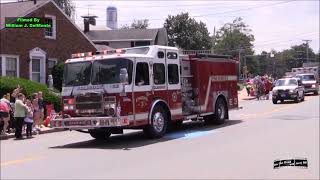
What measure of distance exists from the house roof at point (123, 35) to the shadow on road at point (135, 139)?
147 ft

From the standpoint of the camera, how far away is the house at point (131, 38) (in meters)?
62.9

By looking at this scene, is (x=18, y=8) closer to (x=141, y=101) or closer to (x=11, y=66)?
(x=11, y=66)

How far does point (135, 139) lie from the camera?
15.3 meters

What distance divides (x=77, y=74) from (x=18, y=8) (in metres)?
21.5

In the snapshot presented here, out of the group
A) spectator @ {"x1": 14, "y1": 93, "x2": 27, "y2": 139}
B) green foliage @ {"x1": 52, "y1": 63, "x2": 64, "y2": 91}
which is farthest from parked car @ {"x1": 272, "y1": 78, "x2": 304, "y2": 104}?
spectator @ {"x1": 14, "y1": 93, "x2": 27, "y2": 139}

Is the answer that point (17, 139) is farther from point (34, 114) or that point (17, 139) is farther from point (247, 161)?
point (247, 161)

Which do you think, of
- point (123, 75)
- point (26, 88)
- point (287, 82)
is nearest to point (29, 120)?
point (123, 75)

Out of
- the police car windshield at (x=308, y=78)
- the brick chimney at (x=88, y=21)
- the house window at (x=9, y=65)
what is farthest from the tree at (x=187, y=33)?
the house window at (x=9, y=65)

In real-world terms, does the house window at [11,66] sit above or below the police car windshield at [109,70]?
above

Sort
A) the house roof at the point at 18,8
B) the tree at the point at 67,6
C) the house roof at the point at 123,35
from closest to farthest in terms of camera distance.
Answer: the house roof at the point at 18,8 < the tree at the point at 67,6 < the house roof at the point at 123,35

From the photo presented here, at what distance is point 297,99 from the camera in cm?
3341

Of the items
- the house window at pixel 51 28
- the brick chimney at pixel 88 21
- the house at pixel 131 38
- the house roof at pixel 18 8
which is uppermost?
the brick chimney at pixel 88 21

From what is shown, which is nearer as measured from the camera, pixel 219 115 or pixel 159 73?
pixel 159 73

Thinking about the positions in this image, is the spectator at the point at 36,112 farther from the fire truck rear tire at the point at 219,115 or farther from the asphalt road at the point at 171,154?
the fire truck rear tire at the point at 219,115
